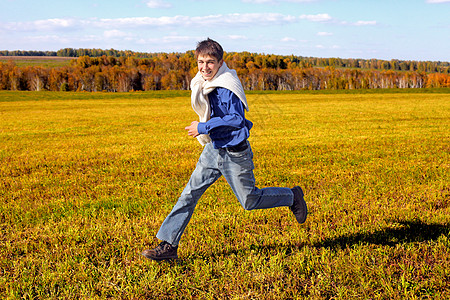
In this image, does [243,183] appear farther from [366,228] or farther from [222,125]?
[366,228]

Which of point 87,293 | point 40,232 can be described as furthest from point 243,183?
point 40,232

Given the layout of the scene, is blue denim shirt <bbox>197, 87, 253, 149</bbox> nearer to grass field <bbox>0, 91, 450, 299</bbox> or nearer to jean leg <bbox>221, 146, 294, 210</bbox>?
jean leg <bbox>221, 146, 294, 210</bbox>

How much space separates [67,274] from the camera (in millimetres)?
3783

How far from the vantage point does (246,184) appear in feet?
12.6

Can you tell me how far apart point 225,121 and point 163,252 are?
1586 mm

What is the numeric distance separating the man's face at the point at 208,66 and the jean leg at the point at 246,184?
30.7 inches

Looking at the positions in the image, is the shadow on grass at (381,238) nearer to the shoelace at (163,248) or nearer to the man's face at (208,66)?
the shoelace at (163,248)

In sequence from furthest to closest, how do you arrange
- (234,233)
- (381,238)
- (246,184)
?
(234,233), (381,238), (246,184)

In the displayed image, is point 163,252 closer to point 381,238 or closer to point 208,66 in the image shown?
point 208,66

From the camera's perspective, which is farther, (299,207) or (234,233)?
(234,233)

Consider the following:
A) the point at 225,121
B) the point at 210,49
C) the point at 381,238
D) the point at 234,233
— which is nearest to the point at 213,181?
the point at 225,121

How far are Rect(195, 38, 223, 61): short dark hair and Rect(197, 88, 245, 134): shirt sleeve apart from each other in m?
0.34

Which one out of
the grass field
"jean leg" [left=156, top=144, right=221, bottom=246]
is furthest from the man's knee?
the grass field

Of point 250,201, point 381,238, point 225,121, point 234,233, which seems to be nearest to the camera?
point 225,121
